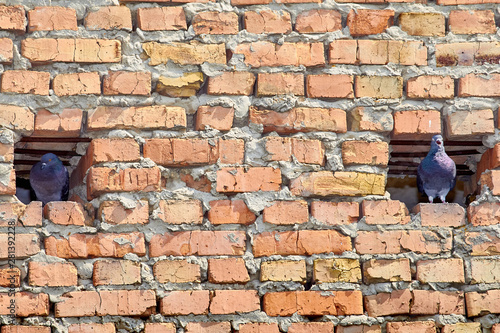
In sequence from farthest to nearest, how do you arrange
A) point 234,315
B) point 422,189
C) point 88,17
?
point 422,189 → point 88,17 → point 234,315

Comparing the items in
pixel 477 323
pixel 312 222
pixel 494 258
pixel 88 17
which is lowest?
pixel 477 323

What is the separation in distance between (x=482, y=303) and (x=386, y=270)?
1.20 feet

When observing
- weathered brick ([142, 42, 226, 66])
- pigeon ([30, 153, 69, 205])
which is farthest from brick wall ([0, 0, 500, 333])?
pigeon ([30, 153, 69, 205])

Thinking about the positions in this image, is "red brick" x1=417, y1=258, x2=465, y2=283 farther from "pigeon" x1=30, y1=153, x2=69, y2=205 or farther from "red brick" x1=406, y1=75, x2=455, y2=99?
"pigeon" x1=30, y1=153, x2=69, y2=205

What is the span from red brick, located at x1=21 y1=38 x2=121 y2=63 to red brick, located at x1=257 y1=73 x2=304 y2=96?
1.83 feet

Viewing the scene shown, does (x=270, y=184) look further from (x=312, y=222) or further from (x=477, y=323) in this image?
(x=477, y=323)

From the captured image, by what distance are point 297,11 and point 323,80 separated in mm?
307

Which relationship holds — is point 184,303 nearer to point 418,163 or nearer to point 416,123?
point 416,123

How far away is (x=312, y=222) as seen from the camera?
256cm

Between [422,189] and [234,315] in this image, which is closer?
[234,315]

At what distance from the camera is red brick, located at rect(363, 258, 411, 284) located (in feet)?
8.29

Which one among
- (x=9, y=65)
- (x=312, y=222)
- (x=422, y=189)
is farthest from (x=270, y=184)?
(x=9, y=65)

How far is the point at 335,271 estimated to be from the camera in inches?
99.3

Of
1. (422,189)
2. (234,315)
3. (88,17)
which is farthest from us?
(422,189)
